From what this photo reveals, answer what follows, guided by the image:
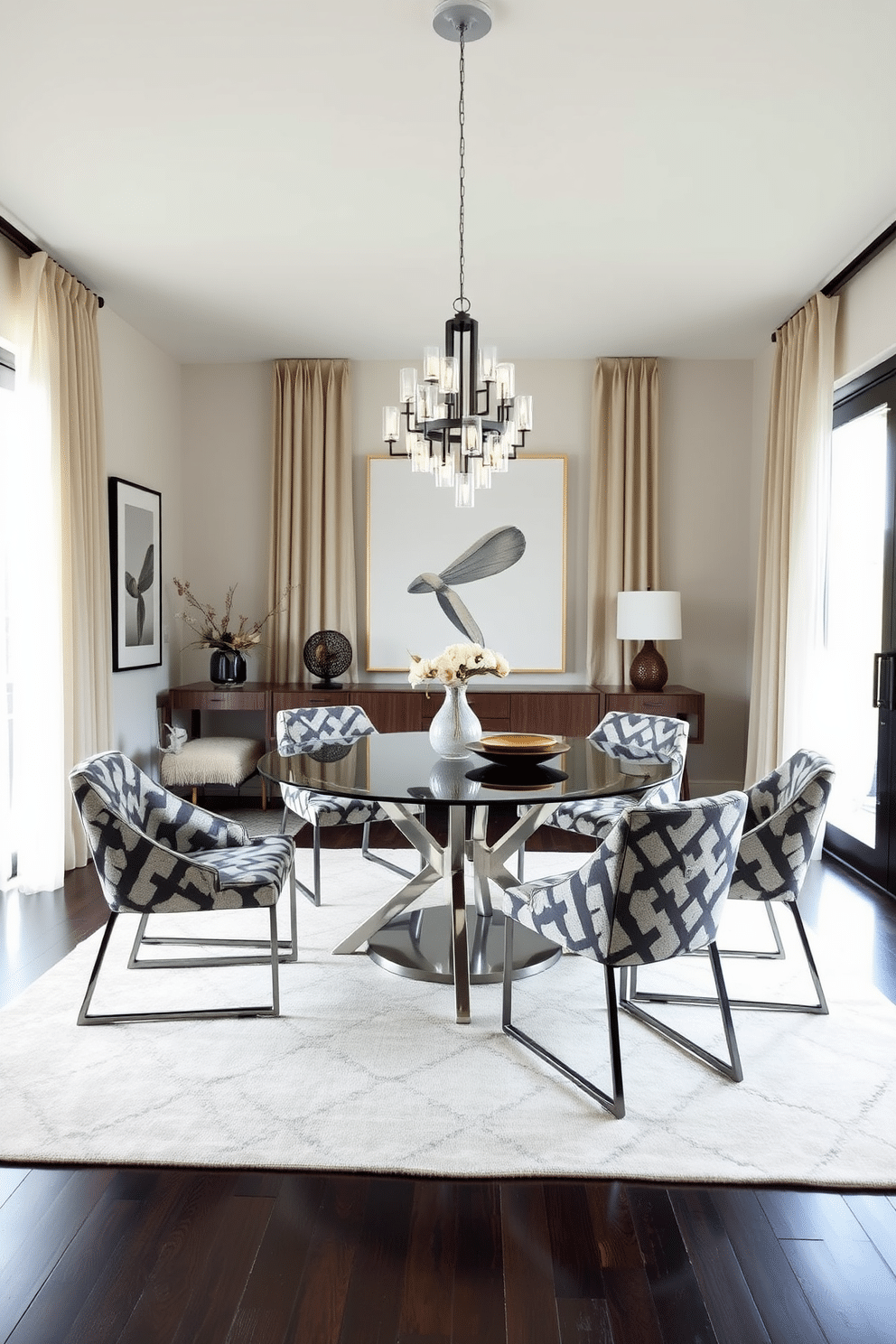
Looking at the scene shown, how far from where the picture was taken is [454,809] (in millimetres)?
3029

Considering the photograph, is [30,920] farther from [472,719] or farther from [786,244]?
[786,244]

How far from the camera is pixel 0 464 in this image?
4.17 metres

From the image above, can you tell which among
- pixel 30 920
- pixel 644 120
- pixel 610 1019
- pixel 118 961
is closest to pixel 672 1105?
pixel 610 1019

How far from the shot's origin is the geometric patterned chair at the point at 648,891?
7.21 ft

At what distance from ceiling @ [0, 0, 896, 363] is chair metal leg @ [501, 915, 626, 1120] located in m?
2.50

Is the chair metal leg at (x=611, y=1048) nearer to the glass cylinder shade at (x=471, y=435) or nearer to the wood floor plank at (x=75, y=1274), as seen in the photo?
the wood floor plank at (x=75, y=1274)

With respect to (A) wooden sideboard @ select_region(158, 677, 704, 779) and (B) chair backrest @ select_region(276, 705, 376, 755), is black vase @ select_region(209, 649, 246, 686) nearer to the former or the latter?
(A) wooden sideboard @ select_region(158, 677, 704, 779)

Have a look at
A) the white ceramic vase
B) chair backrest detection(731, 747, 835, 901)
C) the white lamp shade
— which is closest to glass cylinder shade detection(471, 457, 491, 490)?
the white ceramic vase

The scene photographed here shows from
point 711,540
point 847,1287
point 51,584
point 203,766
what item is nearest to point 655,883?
point 847,1287

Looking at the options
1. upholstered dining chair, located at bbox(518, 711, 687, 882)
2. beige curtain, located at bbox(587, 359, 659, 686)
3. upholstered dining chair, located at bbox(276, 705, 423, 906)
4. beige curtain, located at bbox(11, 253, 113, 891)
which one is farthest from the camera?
beige curtain, located at bbox(587, 359, 659, 686)

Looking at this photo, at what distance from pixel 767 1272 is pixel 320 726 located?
9.64ft

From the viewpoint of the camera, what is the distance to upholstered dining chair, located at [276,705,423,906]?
12.2 feet

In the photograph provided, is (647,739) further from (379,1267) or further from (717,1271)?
(379,1267)

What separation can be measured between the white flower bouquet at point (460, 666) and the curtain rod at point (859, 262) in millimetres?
2489
